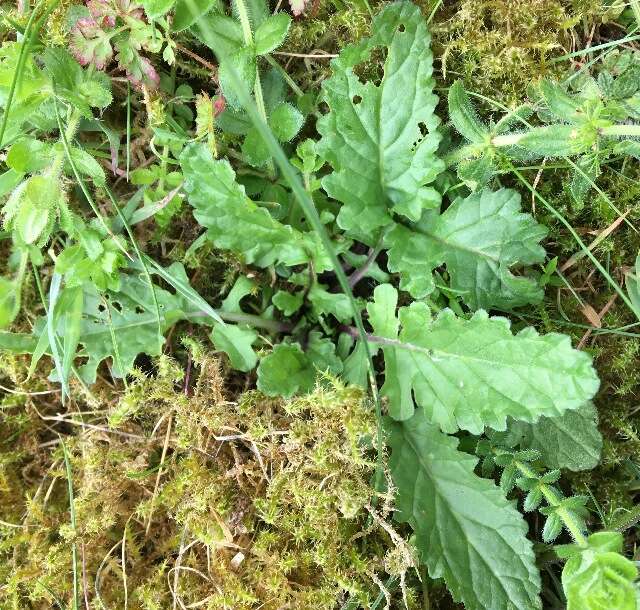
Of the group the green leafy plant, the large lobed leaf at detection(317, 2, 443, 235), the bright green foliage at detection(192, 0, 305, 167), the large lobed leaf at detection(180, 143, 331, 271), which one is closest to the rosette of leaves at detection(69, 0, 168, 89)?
the green leafy plant

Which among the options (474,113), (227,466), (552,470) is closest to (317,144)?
(474,113)

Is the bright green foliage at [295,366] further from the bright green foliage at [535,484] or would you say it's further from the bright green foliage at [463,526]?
the bright green foliage at [535,484]

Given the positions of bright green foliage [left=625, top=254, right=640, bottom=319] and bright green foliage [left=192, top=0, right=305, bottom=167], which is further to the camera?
bright green foliage [left=625, top=254, right=640, bottom=319]

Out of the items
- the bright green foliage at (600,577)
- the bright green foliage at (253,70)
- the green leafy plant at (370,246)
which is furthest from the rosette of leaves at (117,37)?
the bright green foliage at (600,577)

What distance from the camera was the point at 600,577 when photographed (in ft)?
5.32

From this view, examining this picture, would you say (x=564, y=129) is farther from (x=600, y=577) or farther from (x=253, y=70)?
(x=600, y=577)

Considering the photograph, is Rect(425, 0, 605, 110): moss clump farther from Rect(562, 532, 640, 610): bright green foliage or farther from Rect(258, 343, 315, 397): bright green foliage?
Rect(562, 532, 640, 610): bright green foliage

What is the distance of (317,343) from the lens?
2.13 metres

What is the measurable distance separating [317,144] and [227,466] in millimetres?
A: 1014

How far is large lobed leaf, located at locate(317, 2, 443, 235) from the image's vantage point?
1896mm

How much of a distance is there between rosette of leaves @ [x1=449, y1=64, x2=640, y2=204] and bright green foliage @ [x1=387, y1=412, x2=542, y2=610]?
2.63 feet

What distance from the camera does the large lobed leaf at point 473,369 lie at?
1738mm

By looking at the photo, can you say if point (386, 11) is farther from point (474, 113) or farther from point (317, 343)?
point (317, 343)

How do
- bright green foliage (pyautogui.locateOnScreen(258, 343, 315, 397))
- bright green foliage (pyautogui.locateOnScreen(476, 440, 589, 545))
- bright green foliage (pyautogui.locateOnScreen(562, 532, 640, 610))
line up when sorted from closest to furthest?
bright green foliage (pyautogui.locateOnScreen(562, 532, 640, 610))
bright green foliage (pyautogui.locateOnScreen(476, 440, 589, 545))
bright green foliage (pyautogui.locateOnScreen(258, 343, 315, 397))
